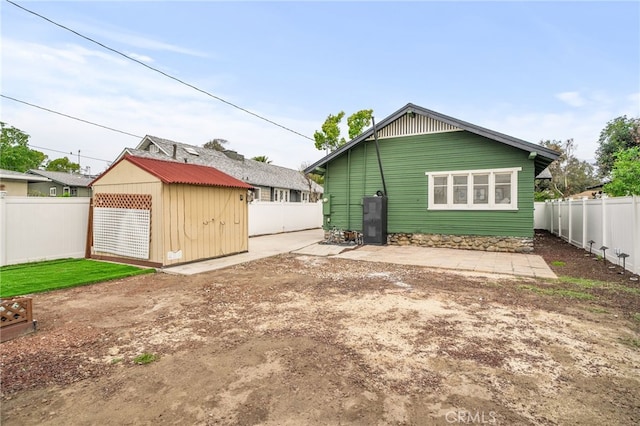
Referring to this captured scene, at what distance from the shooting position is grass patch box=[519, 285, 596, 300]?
5039mm

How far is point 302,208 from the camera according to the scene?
18.1 meters

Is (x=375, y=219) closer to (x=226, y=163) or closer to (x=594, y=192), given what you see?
(x=226, y=163)

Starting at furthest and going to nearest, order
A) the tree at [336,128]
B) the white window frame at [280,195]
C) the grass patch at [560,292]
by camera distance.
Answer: the white window frame at [280,195] < the tree at [336,128] < the grass patch at [560,292]

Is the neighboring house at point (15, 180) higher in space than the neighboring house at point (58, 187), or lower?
Answer: lower

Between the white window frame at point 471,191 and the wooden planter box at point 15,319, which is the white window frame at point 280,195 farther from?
the wooden planter box at point 15,319

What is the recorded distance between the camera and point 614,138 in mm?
24062

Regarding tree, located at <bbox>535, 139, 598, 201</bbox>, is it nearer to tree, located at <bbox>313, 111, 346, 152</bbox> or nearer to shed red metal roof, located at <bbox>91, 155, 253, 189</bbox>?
tree, located at <bbox>313, 111, 346, 152</bbox>

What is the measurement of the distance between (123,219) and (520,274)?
9233 millimetres

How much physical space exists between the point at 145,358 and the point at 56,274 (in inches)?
193

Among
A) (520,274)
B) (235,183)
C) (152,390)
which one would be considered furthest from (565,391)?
(235,183)

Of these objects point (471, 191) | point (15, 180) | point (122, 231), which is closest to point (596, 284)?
point (471, 191)

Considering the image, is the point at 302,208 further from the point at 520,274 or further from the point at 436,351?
the point at 436,351

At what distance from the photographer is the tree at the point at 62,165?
4548cm

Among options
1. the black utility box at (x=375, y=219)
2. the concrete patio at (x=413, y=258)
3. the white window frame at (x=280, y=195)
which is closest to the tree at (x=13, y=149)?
the white window frame at (x=280, y=195)
